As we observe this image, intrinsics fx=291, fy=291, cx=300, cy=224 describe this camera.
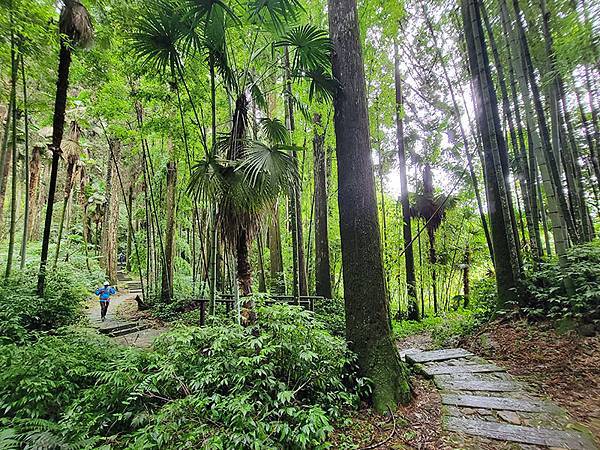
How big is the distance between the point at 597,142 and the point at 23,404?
9.02 metres

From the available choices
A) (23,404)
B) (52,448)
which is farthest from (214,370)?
(23,404)

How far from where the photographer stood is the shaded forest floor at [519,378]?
2133 millimetres

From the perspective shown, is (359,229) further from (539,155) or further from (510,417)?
(539,155)

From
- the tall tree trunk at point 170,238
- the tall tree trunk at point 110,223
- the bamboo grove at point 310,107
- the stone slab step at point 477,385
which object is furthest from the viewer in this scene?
the tall tree trunk at point 110,223

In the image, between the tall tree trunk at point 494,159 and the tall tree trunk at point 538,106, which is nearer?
the tall tree trunk at point 538,106

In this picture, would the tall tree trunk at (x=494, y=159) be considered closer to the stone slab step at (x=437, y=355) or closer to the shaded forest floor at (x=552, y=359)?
the shaded forest floor at (x=552, y=359)

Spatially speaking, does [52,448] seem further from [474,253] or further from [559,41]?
[474,253]

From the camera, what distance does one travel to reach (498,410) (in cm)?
235

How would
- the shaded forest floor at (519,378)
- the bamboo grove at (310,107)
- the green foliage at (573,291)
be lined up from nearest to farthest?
the shaded forest floor at (519,378)
the green foliage at (573,291)
the bamboo grove at (310,107)

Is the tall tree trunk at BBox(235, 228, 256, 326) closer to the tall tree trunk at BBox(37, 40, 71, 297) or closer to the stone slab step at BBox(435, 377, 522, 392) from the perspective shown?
the stone slab step at BBox(435, 377, 522, 392)

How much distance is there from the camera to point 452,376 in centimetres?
307

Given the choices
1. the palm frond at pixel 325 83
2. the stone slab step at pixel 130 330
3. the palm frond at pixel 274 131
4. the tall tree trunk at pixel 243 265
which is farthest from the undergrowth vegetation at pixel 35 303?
the palm frond at pixel 325 83

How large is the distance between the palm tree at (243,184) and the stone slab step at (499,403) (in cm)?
220

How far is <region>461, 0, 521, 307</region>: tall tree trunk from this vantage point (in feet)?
14.3
